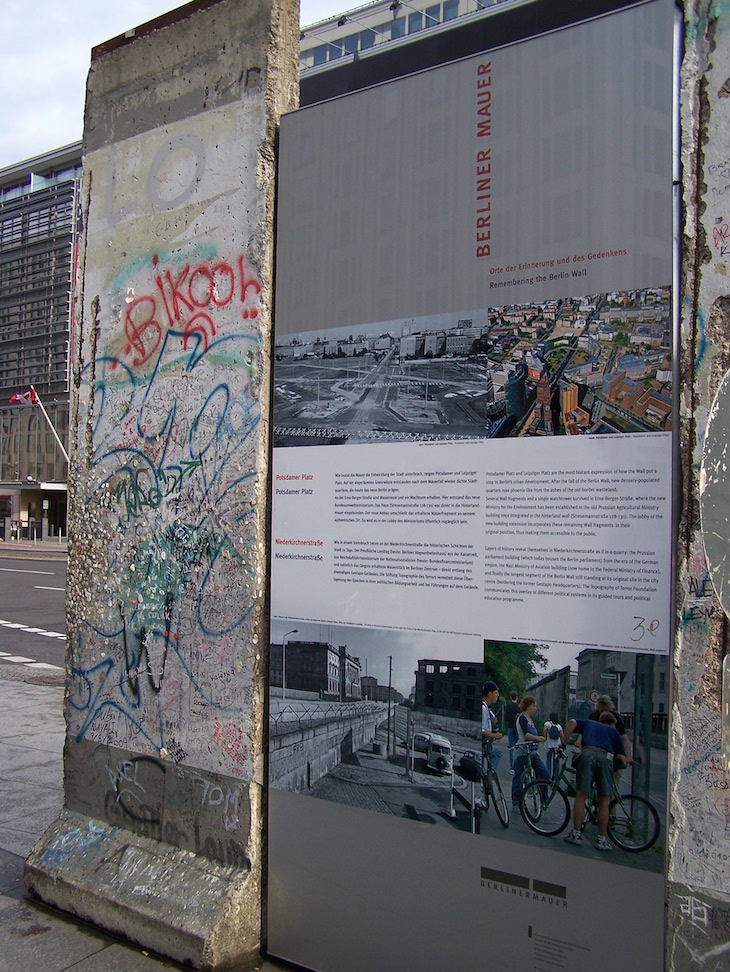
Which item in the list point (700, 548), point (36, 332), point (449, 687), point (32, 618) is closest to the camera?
point (700, 548)

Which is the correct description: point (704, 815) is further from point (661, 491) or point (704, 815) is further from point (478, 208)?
point (478, 208)

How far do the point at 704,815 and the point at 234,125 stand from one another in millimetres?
2999

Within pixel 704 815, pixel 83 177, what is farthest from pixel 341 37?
pixel 704 815

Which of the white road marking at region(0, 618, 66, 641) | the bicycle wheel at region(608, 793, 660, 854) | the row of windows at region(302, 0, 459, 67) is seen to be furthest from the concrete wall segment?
the row of windows at region(302, 0, 459, 67)

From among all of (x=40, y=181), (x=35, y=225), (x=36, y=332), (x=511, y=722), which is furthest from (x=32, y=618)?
(x=40, y=181)

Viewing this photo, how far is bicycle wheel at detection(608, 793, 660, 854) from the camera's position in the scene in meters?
2.48

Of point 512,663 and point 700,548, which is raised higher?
point 700,548

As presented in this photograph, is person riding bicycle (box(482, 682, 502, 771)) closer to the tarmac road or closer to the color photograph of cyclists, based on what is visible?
the color photograph of cyclists

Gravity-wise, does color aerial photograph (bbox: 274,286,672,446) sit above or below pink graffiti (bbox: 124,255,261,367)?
below

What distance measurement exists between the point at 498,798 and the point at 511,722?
26 centimetres

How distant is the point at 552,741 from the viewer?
2.65 meters

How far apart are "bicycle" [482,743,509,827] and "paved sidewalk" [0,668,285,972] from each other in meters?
1.21

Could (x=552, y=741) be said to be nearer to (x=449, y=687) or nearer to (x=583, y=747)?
(x=583, y=747)

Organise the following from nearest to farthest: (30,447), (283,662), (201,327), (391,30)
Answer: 1. (283,662)
2. (201,327)
3. (391,30)
4. (30,447)
